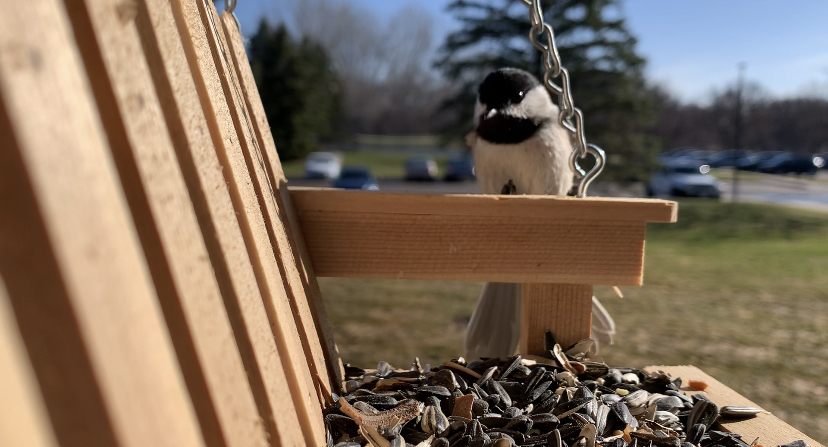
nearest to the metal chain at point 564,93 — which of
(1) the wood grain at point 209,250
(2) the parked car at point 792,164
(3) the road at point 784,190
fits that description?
(1) the wood grain at point 209,250

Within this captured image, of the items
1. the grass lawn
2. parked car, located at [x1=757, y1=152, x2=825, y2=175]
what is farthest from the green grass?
the grass lawn

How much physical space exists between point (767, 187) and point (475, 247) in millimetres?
17784

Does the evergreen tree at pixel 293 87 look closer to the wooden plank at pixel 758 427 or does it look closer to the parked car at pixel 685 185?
the parked car at pixel 685 185

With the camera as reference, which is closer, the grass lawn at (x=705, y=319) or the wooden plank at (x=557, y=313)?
the wooden plank at (x=557, y=313)

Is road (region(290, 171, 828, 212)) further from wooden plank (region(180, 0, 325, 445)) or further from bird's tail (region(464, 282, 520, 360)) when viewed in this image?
wooden plank (region(180, 0, 325, 445))

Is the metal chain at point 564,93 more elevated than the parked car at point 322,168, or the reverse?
the metal chain at point 564,93

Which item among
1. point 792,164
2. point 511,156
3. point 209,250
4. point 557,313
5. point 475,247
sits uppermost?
point 209,250

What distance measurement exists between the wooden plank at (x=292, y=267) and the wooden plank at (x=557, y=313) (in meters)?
0.46

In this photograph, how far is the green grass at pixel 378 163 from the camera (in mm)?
18109

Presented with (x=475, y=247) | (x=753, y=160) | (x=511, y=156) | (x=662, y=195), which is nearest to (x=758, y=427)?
(x=475, y=247)

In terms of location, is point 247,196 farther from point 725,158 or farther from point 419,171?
point 725,158

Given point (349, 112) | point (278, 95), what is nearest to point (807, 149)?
point (278, 95)

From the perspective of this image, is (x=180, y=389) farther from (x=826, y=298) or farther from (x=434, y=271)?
(x=826, y=298)

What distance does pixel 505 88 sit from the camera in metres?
1.63
